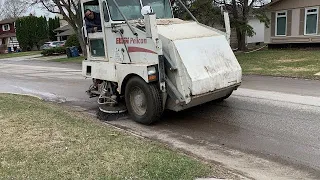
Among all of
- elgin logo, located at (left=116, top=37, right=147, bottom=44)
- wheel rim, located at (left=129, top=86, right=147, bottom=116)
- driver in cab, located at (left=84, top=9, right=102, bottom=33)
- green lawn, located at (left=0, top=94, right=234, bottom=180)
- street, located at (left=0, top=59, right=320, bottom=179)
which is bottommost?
street, located at (left=0, top=59, right=320, bottom=179)

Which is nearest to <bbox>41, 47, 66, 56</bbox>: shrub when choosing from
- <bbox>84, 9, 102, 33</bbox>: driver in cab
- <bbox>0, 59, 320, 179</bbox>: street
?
<bbox>0, 59, 320, 179</bbox>: street

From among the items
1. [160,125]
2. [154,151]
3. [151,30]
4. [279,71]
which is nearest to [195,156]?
[154,151]

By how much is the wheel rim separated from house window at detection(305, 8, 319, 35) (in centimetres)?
1924

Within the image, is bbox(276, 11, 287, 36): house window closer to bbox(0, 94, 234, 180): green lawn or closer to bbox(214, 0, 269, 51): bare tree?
bbox(214, 0, 269, 51): bare tree

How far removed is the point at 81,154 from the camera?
516 centimetres

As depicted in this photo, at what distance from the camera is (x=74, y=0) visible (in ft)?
104

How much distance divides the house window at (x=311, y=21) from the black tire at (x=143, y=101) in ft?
63.2

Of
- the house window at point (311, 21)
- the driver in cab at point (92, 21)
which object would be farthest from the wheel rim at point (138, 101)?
the house window at point (311, 21)

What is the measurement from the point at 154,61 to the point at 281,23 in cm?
2078

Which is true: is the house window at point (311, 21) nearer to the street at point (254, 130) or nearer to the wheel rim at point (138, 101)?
the street at point (254, 130)

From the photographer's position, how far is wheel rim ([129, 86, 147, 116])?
739 centimetres

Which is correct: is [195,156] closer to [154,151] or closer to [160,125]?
[154,151]

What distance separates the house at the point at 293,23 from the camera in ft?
76.2

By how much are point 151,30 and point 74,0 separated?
2692cm
